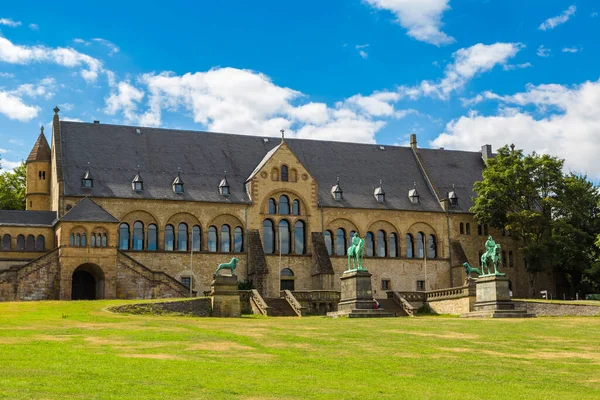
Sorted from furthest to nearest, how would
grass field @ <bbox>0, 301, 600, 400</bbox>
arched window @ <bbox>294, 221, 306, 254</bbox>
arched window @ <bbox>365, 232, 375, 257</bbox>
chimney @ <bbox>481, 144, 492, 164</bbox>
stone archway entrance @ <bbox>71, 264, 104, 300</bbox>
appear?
1. chimney @ <bbox>481, 144, 492, 164</bbox>
2. arched window @ <bbox>365, 232, 375, 257</bbox>
3. arched window @ <bbox>294, 221, 306, 254</bbox>
4. stone archway entrance @ <bbox>71, 264, 104, 300</bbox>
5. grass field @ <bbox>0, 301, 600, 400</bbox>

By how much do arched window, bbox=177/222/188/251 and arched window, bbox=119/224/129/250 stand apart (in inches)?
169

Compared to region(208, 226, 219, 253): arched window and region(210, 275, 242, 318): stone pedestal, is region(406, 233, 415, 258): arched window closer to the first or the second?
region(208, 226, 219, 253): arched window

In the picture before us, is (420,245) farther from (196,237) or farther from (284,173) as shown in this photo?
(196,237)

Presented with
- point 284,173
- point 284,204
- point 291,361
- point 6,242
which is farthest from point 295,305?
point 291,361

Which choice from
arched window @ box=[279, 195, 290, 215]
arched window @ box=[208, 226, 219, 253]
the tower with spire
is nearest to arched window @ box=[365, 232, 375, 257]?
arched window @ box=[279, 195, 290, 215]

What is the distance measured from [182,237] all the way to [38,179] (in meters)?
14.9

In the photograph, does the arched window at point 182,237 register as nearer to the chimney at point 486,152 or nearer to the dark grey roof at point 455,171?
the dark grey roof at point 455,171

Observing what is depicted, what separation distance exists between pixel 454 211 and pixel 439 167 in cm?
744

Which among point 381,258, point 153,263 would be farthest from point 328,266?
point 153,263

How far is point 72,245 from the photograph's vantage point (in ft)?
204

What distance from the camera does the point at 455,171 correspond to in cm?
8612

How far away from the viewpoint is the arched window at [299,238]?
74.3 meters

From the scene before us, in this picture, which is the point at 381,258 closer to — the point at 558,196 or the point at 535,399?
the point at 558,196

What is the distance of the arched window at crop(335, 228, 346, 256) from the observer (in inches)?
2982
